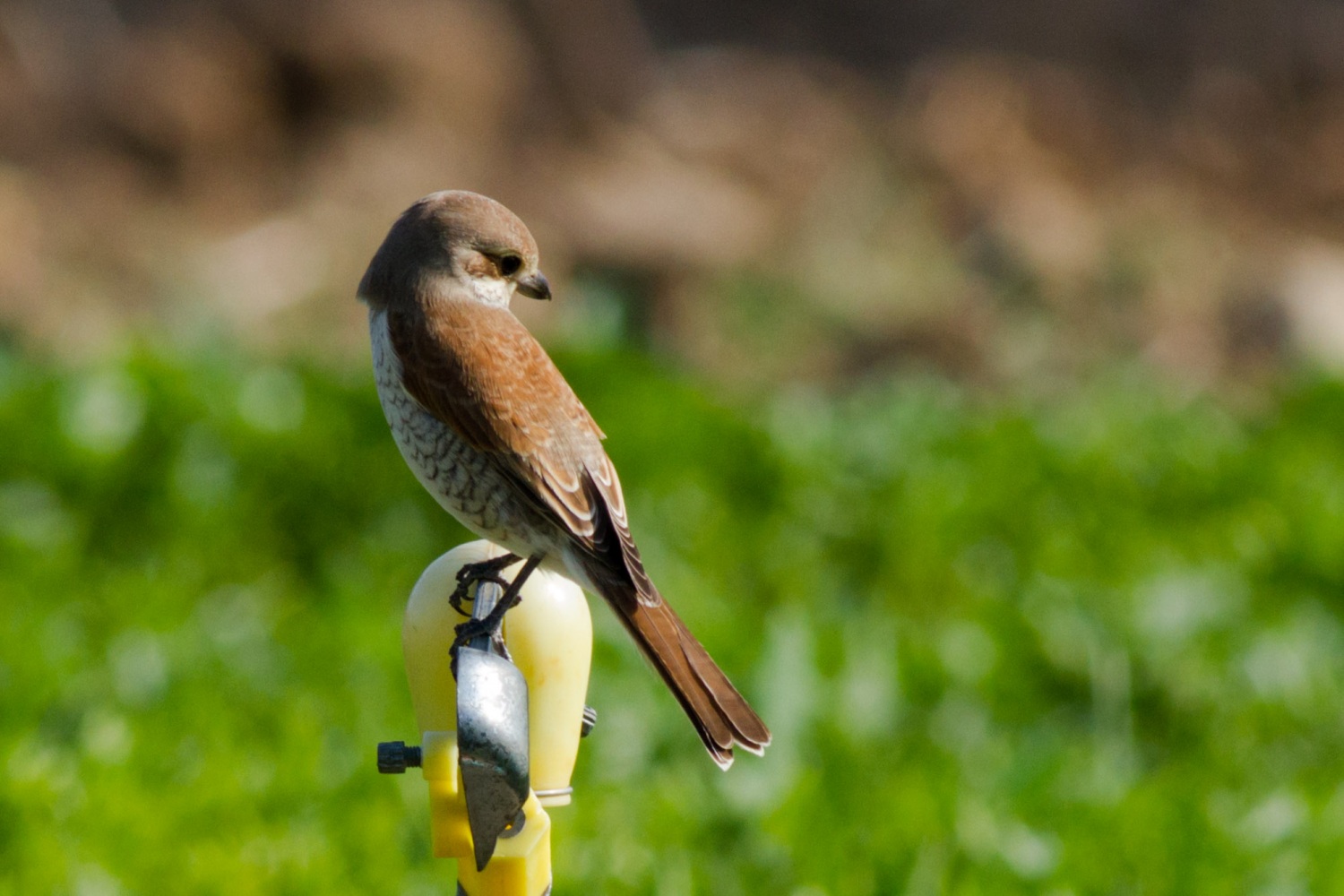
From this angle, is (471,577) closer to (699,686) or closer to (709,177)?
(699,686)

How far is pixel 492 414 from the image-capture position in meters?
2.00

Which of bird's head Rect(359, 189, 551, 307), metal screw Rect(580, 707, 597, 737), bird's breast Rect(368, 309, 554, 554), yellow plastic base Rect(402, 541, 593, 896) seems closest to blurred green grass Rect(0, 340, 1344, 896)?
metal screw Rect(580, 707, 597, 737)

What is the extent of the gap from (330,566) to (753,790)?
6.18 feet

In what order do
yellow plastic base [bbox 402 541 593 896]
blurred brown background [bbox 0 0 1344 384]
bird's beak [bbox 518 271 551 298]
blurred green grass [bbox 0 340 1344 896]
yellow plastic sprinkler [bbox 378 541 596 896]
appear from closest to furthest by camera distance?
1. yellow plastic sprinkler [bbox 378 541 596 896]
2. yellow plastic base [bbox 402 541 593 896]
3. bird's beak [bbox 518 271 551 298]
4. blurred green grass [bbox 0 340 1344 896]
5. blurred brown background [bbox 0 0 1344 384]

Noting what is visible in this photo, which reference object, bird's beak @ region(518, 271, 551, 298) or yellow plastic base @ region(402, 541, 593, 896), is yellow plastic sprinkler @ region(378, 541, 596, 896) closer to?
yellow plastic base @ region(402, 541, 593, 896)

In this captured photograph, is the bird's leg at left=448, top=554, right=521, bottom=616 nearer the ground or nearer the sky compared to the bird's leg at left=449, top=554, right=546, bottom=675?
nearer the ground

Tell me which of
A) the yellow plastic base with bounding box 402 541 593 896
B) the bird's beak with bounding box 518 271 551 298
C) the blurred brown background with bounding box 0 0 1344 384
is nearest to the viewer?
the yellow plastic base with bounding box 402 541 593 896

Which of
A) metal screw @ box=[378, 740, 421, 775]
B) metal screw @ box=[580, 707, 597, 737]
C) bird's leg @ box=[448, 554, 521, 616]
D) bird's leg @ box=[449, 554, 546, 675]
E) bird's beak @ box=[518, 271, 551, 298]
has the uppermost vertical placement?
bird's beak @ box=[518, 271, 551, 298]

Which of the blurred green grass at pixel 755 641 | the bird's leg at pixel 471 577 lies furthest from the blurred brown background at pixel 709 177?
the bird's leg at pixel 471 577

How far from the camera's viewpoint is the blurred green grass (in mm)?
3328

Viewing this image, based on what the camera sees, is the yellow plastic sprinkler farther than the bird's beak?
No

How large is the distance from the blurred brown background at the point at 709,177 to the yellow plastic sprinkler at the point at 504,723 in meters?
5.46

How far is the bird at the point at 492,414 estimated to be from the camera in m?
1.99

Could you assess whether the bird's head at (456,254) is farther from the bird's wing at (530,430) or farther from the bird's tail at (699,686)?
the bird's tail at (699,686)
